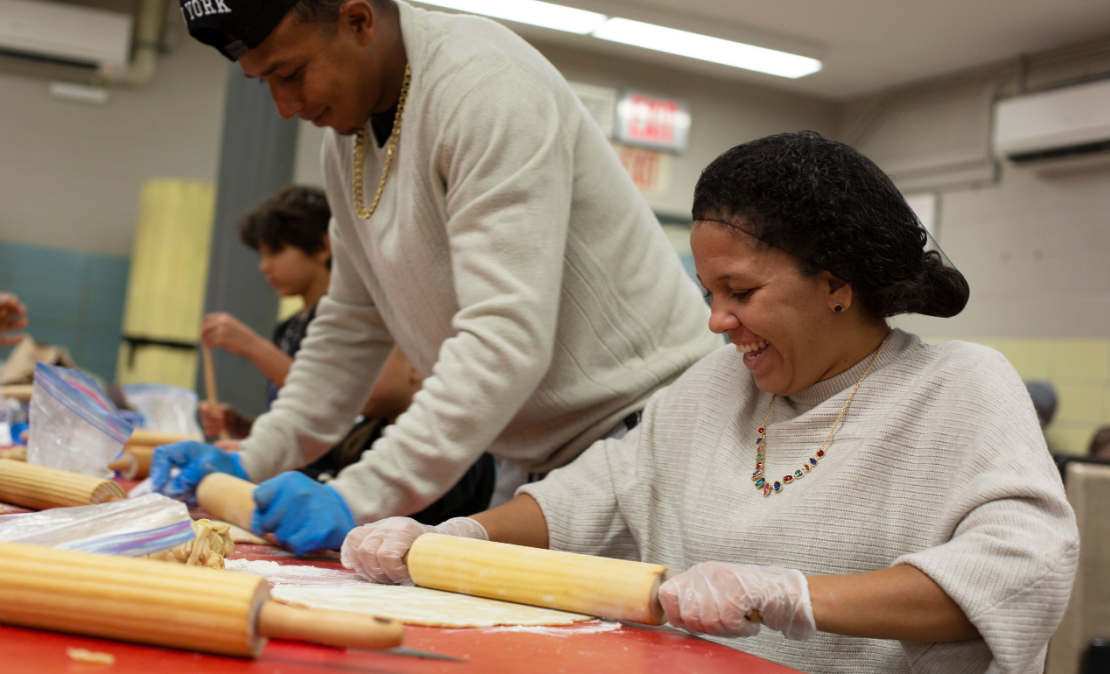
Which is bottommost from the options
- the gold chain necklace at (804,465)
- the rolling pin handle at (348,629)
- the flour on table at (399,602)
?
the flour on table at (399,602)

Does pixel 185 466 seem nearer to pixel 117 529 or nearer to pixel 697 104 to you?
pixel 117 529

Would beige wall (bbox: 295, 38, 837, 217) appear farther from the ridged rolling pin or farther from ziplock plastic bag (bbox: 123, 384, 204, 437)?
the ridged rolling pin

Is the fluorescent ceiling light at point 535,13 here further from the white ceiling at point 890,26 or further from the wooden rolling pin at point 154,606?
the wooden rolling pin at point 154,606

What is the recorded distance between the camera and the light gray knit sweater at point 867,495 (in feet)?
2.88

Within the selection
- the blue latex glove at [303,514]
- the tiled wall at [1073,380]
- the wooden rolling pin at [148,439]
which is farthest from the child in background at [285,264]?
the tiled wall at [1073,380]

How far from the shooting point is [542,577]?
3.17 feet

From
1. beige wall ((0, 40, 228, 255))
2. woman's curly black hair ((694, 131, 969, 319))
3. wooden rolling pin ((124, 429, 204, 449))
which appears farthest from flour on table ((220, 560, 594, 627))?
beige wall ((0, 40, 228, 255))

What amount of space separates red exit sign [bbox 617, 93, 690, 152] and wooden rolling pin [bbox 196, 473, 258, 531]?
5223mm

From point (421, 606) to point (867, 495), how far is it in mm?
490

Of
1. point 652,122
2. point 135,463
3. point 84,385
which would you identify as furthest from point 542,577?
point 652,122

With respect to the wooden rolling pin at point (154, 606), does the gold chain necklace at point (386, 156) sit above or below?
above

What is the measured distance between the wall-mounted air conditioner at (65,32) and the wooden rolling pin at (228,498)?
17.3 ft

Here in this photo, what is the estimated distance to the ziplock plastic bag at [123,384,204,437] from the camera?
113 inches

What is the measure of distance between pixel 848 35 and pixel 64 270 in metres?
5.12
